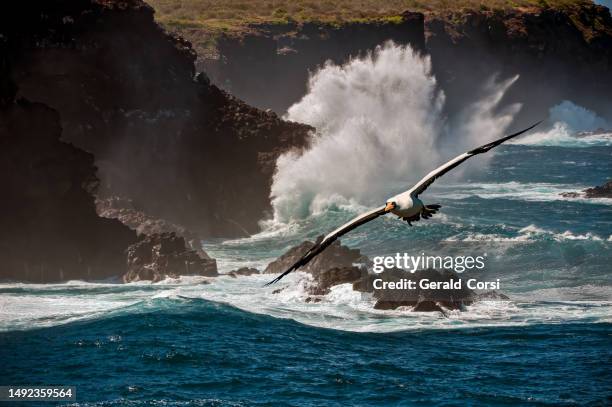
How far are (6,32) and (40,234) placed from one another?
1088 cm

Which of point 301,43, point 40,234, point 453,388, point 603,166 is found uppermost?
point 301,43

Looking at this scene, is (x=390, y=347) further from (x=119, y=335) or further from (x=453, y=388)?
(x=119, y=335)

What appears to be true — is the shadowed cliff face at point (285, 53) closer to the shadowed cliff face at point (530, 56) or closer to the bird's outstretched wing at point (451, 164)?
the shadowed cliff face at point (530, 56)

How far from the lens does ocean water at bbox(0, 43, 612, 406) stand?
28.3m

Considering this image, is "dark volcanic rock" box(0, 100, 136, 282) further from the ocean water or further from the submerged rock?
the submerged rock

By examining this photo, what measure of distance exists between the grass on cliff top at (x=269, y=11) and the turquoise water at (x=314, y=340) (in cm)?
6380

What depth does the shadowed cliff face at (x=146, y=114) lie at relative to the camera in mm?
51406

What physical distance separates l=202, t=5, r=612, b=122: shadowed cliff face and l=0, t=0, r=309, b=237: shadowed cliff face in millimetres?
47098

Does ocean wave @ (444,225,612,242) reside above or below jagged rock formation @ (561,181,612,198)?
below

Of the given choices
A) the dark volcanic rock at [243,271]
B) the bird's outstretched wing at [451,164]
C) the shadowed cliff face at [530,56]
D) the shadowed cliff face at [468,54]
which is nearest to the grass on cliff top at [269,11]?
the shadowed cliff face at [468,54]

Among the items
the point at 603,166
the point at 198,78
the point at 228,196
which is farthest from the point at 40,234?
the point at 603,166

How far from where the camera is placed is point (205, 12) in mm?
123500

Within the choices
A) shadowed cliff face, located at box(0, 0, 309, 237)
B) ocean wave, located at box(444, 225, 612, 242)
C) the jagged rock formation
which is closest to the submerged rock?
ocean wave, located at box(444, 225, 612, 242)

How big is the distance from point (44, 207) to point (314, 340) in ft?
51.2
